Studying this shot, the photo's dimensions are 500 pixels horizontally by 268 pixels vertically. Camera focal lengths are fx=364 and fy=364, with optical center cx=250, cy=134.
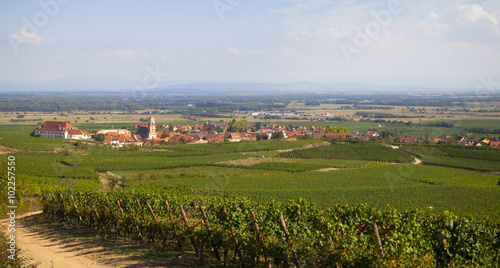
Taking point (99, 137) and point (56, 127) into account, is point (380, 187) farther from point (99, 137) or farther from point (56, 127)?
point (56, 127)

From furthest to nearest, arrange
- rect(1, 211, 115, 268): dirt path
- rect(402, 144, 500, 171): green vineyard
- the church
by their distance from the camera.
A: the church < rect(402, 144, 500, 171): green vineyard < rect(1, 211, 115, 268): dirt path

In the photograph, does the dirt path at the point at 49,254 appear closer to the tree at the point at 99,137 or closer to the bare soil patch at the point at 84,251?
the bare soil patch at the point at 84,251

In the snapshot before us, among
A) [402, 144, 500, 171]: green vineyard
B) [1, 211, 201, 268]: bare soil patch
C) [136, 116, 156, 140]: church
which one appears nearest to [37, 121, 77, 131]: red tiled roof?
[136, 116, 156, 140]: church

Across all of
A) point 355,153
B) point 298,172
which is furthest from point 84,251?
point 355,153

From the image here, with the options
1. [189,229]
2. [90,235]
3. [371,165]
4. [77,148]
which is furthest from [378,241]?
[77,148]

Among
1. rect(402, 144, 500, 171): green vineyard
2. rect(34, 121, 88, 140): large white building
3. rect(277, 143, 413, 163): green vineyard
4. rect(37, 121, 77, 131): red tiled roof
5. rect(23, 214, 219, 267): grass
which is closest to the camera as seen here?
rect(23, 214, 219, 267): grass

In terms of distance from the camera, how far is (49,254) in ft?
37.1

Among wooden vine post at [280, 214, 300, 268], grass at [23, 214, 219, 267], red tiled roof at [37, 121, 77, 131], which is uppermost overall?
wooden vine post at [280, 214, 300, 268]

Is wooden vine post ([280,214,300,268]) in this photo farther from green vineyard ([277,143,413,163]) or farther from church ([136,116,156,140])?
church ([136,116,156,140])

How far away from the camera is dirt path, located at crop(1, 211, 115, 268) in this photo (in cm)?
1039

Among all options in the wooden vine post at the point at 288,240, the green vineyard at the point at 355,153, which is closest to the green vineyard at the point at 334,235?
the wooden vine post at the point at 288,240

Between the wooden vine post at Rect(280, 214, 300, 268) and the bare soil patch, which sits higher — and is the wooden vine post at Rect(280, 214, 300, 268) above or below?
above

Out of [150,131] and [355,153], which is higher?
[150,131]

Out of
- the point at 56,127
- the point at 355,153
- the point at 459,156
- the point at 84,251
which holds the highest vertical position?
the point at 84,251
